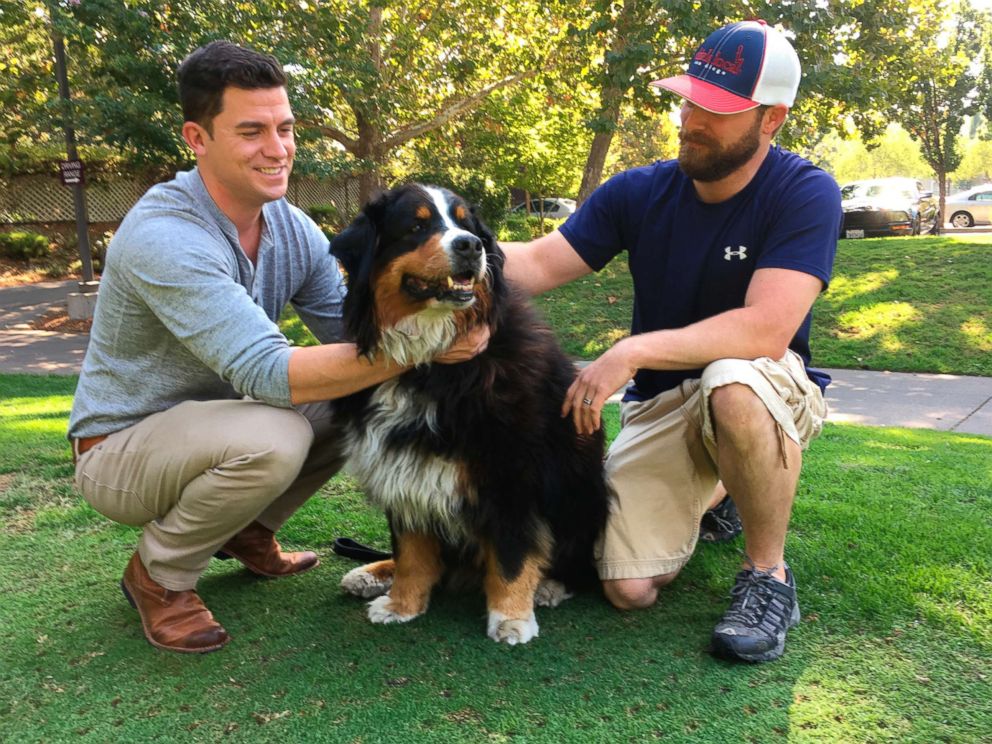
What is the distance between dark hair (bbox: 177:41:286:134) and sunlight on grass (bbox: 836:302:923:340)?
359 inches

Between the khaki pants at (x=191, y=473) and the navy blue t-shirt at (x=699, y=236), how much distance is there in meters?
1.54

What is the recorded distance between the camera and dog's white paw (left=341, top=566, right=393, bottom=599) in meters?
3.21

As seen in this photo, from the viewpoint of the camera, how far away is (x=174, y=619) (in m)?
2.80

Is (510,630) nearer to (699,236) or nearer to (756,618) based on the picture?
(756,618)

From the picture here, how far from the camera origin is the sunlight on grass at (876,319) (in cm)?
1012

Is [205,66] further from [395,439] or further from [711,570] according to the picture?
[711,570]

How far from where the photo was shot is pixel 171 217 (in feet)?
8.87

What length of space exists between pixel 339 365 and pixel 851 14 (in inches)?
455

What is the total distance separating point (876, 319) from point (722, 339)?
28.4 ft

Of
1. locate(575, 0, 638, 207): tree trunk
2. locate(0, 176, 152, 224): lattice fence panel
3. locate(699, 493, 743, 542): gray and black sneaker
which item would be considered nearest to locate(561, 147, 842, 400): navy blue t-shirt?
locate(699, 493, 743, 542): gray and black sneaker

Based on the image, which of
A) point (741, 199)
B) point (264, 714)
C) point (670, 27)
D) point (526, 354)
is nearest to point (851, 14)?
point (670, 27)

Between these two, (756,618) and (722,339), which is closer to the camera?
(756,618)

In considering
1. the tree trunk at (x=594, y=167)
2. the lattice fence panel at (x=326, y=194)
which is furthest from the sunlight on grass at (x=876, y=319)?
the lattice fence panel at (x=326, y=194)

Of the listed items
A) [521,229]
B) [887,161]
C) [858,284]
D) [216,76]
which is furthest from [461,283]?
→ [887,161]
